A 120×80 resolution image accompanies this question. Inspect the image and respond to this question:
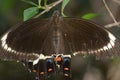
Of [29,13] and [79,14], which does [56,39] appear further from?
[79,14]

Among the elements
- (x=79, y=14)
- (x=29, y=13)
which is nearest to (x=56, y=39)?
(x=29, y=13)

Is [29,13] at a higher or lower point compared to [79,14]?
higher

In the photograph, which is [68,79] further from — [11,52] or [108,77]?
[108,77]

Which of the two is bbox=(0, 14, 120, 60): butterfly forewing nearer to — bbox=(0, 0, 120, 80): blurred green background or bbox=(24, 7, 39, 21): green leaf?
bbox=(24, 7, 39, 21): green leaf

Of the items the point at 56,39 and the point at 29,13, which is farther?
the point at 56,39

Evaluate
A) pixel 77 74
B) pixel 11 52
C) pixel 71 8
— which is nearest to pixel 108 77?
pixel 77 74
